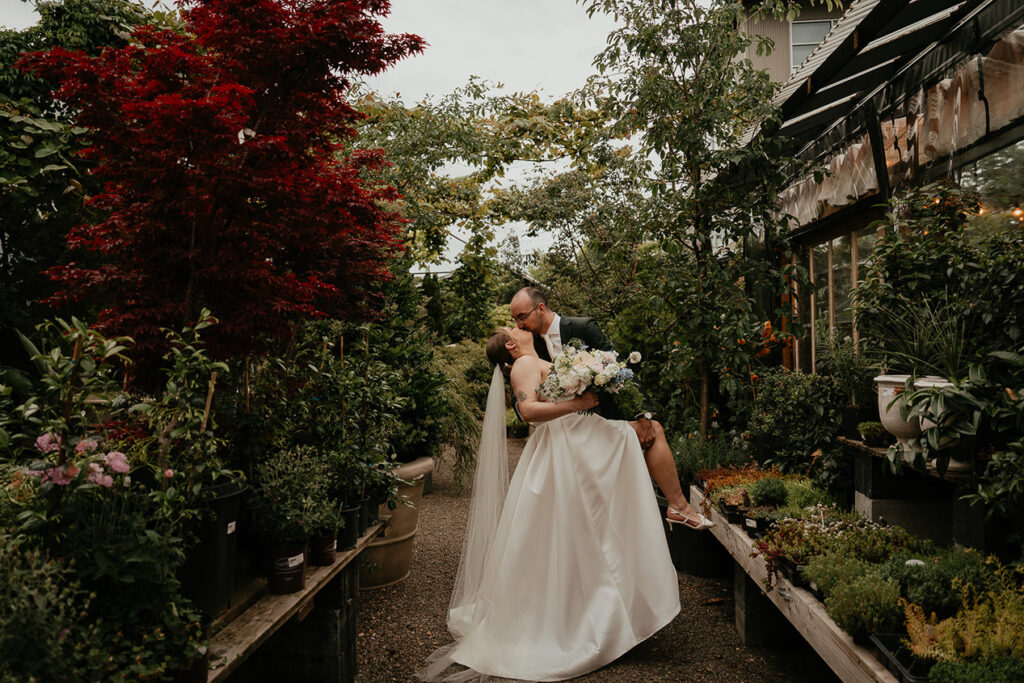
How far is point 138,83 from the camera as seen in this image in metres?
2.30

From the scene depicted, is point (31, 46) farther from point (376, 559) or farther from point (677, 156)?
point (677, 156)

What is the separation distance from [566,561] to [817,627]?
131 cm

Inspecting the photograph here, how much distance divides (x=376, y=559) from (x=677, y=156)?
150 inches

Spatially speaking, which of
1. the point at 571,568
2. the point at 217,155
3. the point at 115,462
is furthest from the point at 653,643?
the point at 217,155

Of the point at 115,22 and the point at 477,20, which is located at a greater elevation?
the point at 477,20

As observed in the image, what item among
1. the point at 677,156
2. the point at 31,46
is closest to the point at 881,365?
the point at 677,156

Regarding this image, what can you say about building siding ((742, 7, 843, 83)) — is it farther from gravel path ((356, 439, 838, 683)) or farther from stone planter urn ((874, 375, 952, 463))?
stone planter urn ((874, 375, 952, 463))

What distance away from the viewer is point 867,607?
6.92 ft

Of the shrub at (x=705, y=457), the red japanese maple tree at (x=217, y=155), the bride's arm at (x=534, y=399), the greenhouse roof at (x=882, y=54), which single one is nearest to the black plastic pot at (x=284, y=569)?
the red japanese maple tree at (x=217, y=155)

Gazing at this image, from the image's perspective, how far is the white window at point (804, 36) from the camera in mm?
10000

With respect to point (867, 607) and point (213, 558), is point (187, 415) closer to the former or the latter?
point (213, 558)

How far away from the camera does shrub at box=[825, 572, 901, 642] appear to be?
208 cm

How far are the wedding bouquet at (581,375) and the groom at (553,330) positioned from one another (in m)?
0.39

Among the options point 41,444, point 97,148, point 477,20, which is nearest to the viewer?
point 41,444
